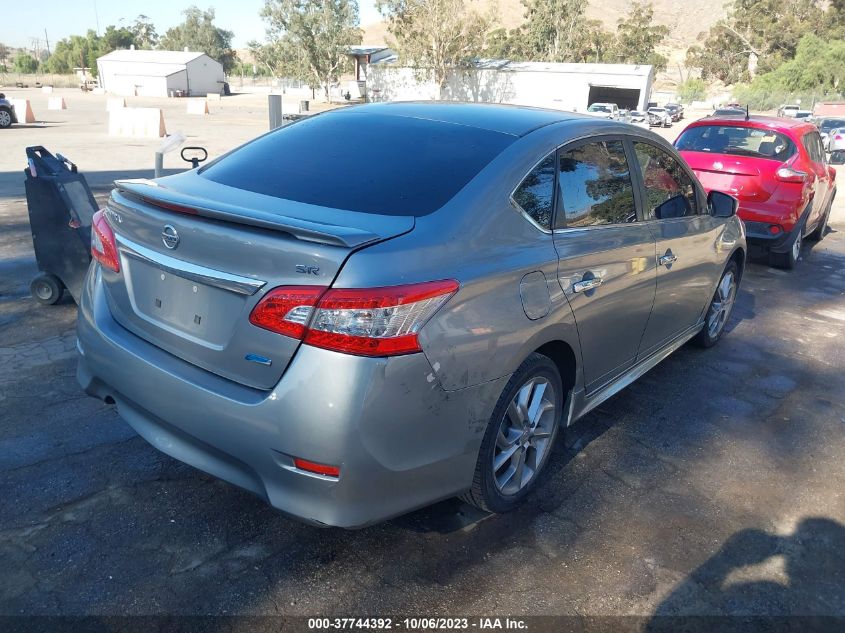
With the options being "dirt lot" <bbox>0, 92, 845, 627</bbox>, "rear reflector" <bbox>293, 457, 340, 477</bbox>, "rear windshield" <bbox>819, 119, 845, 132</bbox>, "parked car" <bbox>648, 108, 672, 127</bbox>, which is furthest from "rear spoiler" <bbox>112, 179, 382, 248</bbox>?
"parked car" <bbox>648, 108, 672, 127</bbox>

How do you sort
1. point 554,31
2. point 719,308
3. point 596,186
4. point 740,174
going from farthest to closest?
point 554,31
point 740,174
point 719,308
point 596,186

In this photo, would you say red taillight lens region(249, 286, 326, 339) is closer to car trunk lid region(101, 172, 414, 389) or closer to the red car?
car trunk lid region(101, 172, 414, 389)

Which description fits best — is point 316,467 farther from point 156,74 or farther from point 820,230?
point 156,74

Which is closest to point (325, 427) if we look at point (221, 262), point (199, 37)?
point (221, 262)

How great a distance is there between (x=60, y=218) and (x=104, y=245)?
105 inches

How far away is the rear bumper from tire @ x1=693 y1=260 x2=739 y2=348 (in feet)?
10.6

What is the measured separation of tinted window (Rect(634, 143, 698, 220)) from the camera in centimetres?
381

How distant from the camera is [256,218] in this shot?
231 centimetres

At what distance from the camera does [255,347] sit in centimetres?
225

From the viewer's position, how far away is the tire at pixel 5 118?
22.2 metres

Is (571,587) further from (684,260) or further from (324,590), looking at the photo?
(684,260)

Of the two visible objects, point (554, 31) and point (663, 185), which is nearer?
point (663, 185)

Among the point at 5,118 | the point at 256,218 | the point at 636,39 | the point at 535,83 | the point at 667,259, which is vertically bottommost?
the point at 5,118

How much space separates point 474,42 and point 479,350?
5472 centimetres
